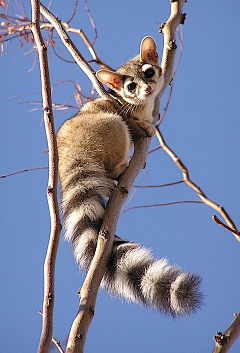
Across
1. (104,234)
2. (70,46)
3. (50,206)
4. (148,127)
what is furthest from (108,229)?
(70,46)

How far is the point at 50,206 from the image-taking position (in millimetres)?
2219

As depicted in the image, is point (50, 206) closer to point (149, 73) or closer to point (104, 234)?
point (104, 234)

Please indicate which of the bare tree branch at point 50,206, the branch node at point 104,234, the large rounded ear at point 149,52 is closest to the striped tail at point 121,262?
the branch node at point 104,234

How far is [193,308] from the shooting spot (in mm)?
2205

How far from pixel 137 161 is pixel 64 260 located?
6.59m

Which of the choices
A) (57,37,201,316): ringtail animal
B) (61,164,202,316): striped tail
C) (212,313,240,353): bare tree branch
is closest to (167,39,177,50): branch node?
(57,37,201,316): ringtail animal

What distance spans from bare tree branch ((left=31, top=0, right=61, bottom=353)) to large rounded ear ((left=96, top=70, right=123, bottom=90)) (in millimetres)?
1350

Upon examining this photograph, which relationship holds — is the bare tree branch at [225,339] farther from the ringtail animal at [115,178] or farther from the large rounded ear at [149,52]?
the large rounded ear at [149,52]

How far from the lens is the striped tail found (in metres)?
2.28

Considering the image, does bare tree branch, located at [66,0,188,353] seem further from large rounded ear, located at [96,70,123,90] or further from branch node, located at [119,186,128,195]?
large rounded ear, located at [96,70,123,90]

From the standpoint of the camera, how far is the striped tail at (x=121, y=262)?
228cm

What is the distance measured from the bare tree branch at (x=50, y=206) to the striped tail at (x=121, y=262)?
530mm

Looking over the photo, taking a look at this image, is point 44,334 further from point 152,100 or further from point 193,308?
point 152,100

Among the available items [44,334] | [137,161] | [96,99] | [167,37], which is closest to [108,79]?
[96,99]
